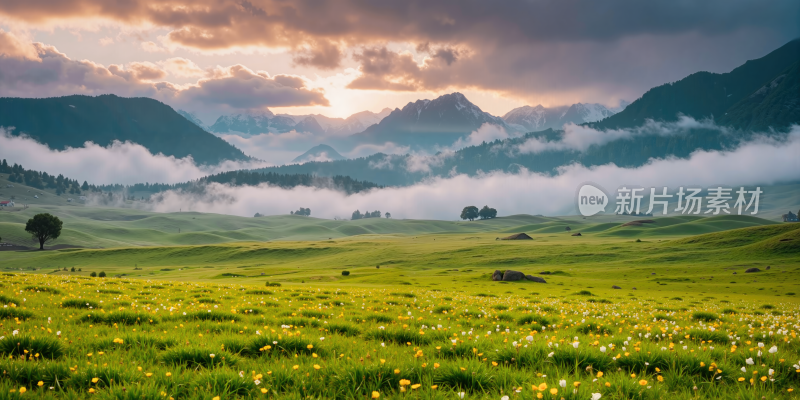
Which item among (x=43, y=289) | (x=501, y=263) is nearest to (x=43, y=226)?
(x=501, y=263)

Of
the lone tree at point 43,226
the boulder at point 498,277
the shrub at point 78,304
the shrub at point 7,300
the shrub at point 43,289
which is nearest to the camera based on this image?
the shrub at point 7,300

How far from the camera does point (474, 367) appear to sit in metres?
6.33

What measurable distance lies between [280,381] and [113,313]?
7.42 metres

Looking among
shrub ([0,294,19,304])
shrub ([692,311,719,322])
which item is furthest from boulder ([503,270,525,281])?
shrub ([0,294,19,304])

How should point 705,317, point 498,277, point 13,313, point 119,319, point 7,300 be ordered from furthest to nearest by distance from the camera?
point 498,277
point 705,317
point 7,300
point 119,319
point 13,313

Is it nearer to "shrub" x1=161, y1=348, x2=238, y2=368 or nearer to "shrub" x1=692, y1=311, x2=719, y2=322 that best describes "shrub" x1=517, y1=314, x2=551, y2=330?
"shrub" x1=692, y1=311, x2=719, y2=322

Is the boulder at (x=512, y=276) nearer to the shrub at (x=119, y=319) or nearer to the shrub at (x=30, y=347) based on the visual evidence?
the shrub at (x=119, y=319)

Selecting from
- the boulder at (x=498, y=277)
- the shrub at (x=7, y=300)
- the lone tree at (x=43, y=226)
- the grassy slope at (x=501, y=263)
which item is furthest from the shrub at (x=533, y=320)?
the lone tree at (x=43, y=226)

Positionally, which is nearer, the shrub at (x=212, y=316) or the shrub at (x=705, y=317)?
the shrub at (x=212, y=316)

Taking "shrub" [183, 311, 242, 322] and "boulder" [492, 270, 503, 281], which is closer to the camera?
"shrub" [183, 311, 242, 322]

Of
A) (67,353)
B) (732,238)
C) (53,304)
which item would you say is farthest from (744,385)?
(732,238)

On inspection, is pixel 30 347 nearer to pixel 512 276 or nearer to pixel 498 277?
pixel 512 276

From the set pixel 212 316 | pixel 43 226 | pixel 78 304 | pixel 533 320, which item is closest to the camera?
pixel 212 316

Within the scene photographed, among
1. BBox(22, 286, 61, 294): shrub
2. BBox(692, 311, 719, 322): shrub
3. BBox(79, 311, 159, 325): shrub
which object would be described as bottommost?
BBox(22, 286, 61, 294): shrub
